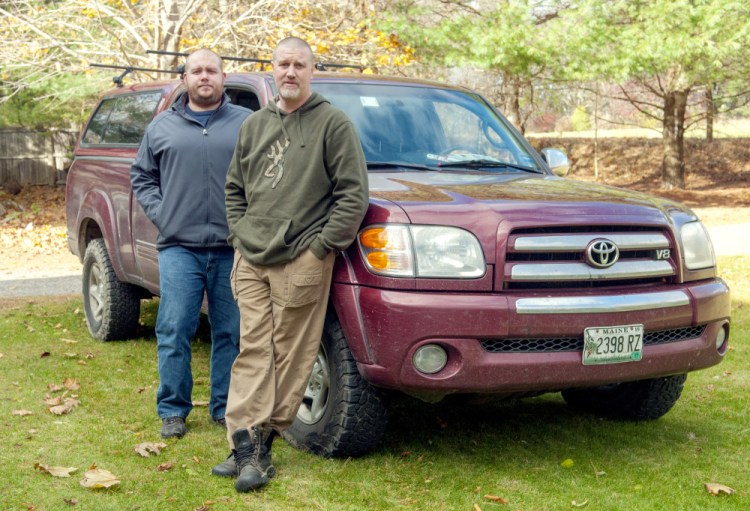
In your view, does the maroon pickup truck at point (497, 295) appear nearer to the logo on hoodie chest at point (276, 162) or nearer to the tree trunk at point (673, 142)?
the logo on hoodie chest at point (276, 162)

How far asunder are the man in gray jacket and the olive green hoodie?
0.62 metres

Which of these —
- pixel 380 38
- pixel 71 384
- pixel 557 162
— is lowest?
pixel 71 384

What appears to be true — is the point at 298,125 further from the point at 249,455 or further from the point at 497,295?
the point at 249,455

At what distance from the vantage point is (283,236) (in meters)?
4.05

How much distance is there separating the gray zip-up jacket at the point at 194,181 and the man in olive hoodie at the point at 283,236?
447 millimetres

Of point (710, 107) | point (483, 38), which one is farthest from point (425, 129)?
point (710, 107)

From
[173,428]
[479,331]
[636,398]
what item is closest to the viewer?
[479,331]

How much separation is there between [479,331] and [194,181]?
1.73 m

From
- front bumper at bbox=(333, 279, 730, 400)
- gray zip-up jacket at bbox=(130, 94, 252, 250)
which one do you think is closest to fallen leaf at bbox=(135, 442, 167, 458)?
gray zip-up jacket at bbox=(130, 94, 252, 250)

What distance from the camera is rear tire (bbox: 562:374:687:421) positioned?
16.9 feet

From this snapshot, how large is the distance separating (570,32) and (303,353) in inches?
533

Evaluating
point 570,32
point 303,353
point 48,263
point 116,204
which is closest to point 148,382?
point 116,204

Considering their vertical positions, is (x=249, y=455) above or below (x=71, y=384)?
above

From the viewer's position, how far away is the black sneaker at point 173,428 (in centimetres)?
487
